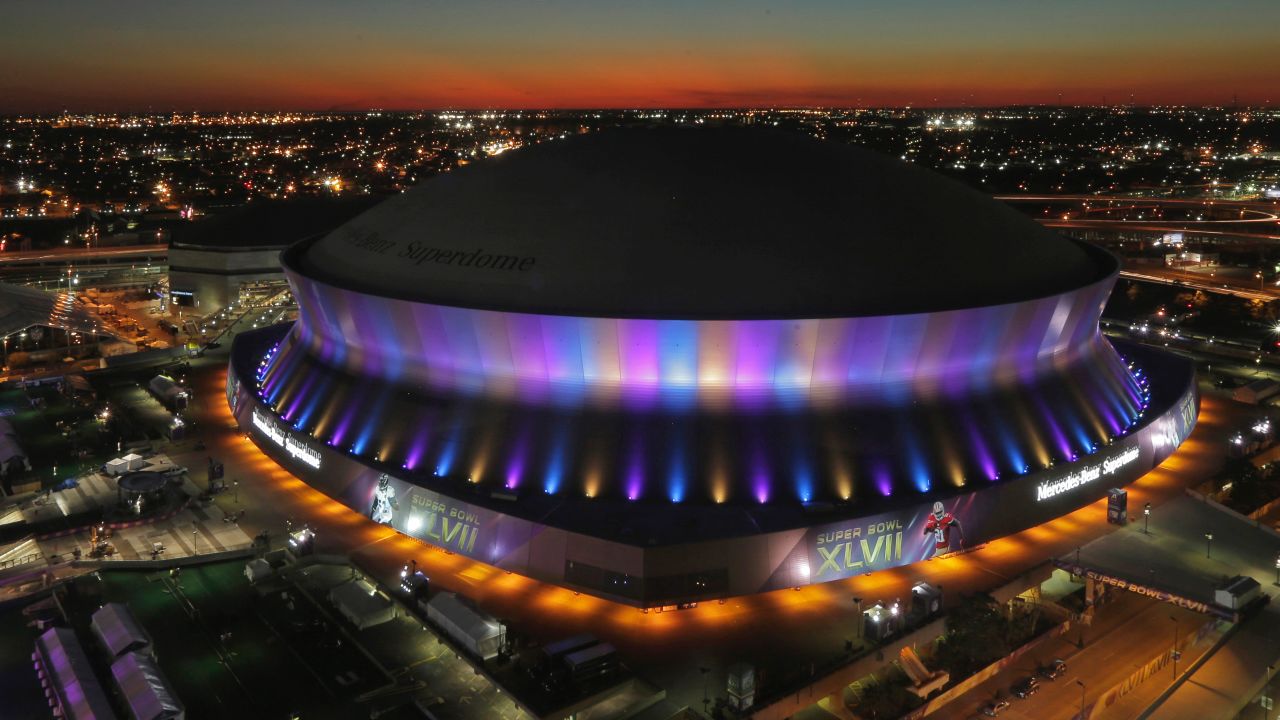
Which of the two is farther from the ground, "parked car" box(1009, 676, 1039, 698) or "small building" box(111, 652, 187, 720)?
"small building" box(111, 652, 187, 720)

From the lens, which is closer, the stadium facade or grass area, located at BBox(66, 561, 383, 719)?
grass area, located at BBox(66, 561, 383, 719)

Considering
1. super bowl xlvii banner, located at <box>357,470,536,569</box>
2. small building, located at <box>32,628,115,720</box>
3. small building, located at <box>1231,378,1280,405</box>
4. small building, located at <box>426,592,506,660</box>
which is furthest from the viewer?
small building, located at <box>1231,378,1280,405</box>

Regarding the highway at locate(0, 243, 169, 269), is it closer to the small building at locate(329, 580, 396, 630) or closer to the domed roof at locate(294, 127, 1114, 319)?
the domed roof at locate(294, 127, 1114, 319)

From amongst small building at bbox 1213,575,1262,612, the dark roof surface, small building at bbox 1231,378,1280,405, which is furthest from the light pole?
the dark roof surface

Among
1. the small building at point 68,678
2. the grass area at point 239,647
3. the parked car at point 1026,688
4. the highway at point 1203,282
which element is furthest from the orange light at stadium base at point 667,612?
the highway at point 1203,282

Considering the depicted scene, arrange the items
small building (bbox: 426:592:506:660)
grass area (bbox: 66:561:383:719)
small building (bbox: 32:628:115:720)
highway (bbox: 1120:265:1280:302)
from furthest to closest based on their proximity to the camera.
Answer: highway (bbox: 1120:265:1280:302)
small building (bbox: 426:592:506:660)
grass area (bbox: 66:561:383:719)
small building (bbox: 32:628:115:720)

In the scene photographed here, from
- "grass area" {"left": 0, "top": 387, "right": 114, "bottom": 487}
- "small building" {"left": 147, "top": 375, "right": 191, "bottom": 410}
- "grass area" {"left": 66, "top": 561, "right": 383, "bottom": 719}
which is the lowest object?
"grass area" {"left": 0, "top": 387, "right": 114, "bottom": 487}

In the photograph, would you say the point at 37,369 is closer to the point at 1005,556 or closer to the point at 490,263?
the point at 490,263

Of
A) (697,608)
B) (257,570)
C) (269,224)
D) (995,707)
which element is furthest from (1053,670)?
(269,224)
